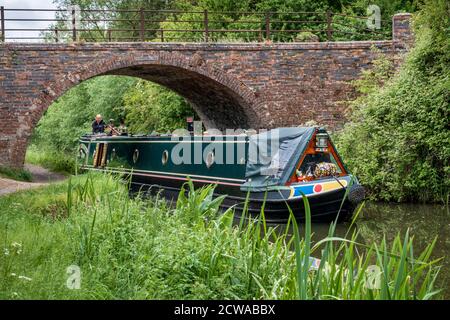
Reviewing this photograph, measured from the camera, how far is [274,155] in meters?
10.3

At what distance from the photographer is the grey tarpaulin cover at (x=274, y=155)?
1009cm

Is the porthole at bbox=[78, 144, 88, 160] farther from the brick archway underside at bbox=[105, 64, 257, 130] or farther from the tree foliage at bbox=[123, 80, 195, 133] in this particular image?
the tree foliage at bbox=[123, 80, 195, 133]

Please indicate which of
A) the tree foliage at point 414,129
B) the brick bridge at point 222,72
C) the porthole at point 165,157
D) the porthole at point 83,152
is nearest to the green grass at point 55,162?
the porthole at point 83,152

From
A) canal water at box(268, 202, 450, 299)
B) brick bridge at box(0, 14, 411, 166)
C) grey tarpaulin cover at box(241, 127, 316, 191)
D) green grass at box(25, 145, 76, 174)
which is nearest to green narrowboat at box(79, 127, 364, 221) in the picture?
grey tarpaulin cover at box(241, 127, 316, 191)

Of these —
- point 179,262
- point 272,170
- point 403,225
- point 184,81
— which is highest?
point 184,81

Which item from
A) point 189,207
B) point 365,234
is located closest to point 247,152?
point 365,234

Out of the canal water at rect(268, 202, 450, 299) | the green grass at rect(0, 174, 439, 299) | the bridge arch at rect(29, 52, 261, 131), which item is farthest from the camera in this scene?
the bridge arch at rect(29, 52, 261, 131)

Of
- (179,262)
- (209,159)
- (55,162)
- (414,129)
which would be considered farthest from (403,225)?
(55,162)

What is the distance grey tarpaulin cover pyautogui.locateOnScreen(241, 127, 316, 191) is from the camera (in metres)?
10.1

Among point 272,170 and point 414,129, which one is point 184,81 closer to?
point 414,129

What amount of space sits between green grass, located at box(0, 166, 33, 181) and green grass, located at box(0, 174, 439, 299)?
854 cm

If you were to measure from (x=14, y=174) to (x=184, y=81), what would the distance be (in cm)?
532
